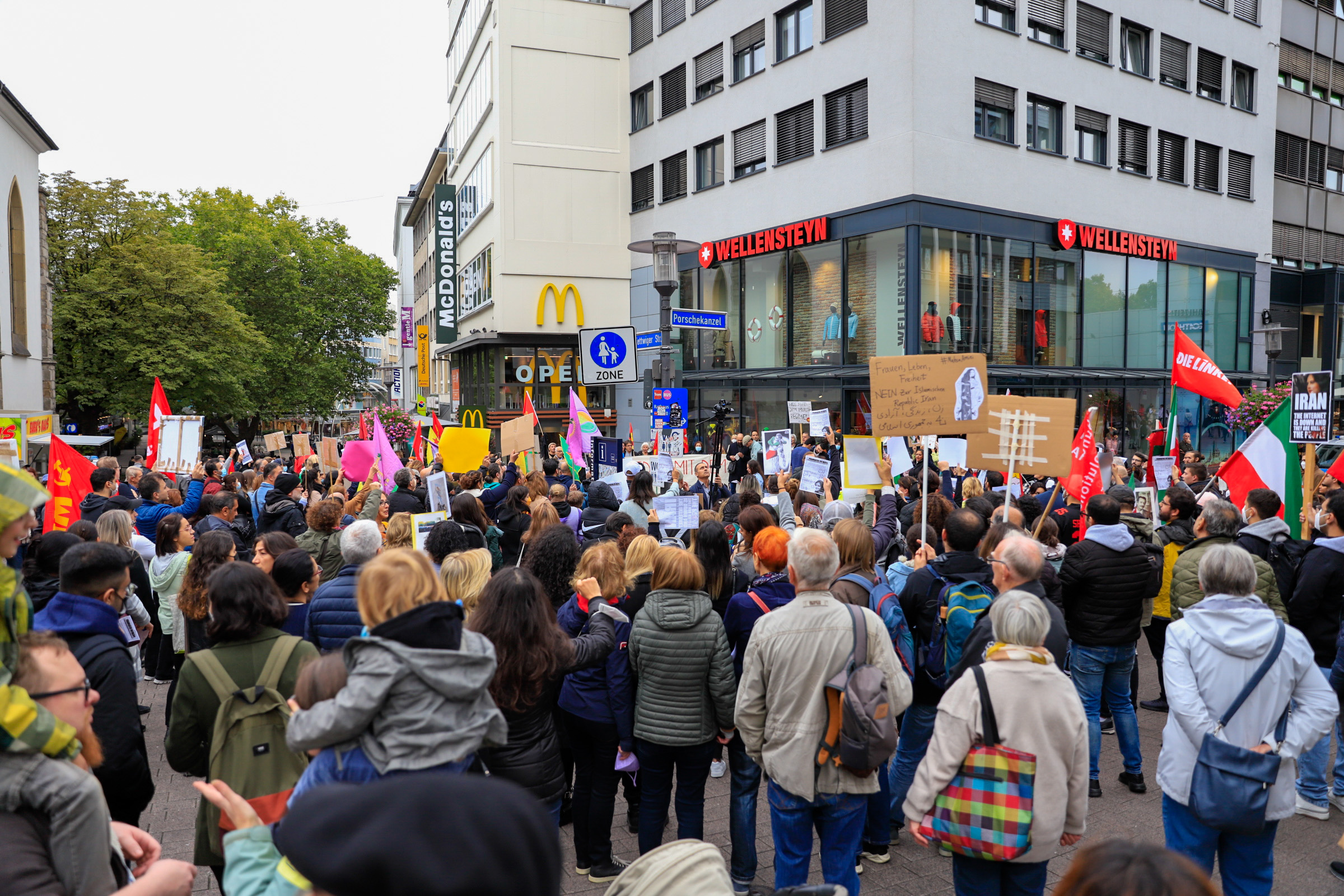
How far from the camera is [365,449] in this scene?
12.0 metres

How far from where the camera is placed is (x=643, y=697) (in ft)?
14.7

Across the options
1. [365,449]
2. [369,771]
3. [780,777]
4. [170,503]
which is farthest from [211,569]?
[365,449]

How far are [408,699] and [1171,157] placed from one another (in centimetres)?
3079

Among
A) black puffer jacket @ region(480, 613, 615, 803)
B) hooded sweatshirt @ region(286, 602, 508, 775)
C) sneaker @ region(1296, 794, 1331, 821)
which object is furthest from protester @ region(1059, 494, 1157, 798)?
hooded sweatshirt @ region(286, 602, 508, 775)

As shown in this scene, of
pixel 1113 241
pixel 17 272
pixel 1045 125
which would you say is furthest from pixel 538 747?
pixel 17 272

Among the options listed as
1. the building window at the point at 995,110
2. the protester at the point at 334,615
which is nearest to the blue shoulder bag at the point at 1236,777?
the protester at the point at 334,615

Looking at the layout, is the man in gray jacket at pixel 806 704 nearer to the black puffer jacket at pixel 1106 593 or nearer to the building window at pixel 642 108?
the black puffer jacket at pixel 1106 593

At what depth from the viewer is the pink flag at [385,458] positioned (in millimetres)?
11016

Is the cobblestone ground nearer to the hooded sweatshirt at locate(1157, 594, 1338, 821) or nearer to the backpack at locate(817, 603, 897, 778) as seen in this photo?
the hooded sweatshirt at locate(1157, 594, 1338, 821)

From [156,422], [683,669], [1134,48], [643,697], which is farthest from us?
[1134,48]

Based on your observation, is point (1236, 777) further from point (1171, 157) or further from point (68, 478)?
point (1171, 157)

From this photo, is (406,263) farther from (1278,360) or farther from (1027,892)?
(1027,892)

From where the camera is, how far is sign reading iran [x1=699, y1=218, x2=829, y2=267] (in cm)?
2408

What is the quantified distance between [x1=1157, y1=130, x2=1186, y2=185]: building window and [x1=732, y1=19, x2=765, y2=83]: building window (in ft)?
40.4
